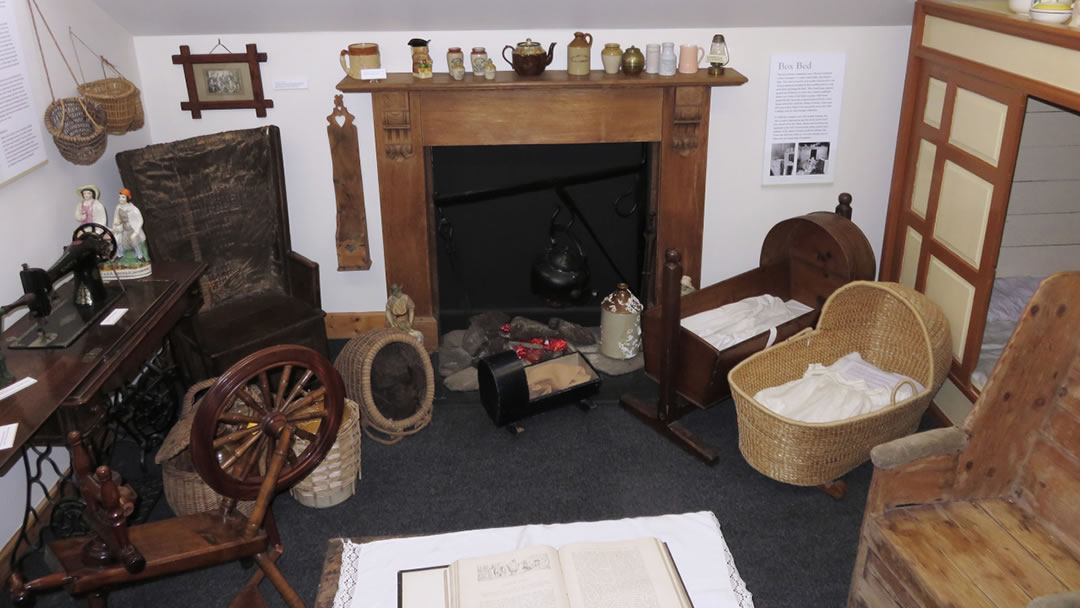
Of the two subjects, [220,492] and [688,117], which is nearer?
[220,492]

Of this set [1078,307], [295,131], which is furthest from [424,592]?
[295,131]

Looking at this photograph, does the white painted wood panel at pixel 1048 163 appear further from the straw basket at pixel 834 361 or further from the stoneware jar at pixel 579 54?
the stoneware jar at pixel 579 54

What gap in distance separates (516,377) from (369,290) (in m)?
1.21

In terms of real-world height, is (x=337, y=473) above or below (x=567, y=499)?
above

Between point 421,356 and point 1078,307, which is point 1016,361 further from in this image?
point 421,356

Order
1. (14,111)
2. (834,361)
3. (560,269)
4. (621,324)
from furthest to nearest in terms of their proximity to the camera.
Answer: (560,269)
(621,324)
(834,361)
(14,111)

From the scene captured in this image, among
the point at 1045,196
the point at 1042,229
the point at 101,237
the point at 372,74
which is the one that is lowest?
the point at 1042,229

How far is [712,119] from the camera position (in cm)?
397

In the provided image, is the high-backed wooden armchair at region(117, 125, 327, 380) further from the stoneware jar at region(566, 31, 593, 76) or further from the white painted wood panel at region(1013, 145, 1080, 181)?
the white painted wood panel at region(1013, 145, 1080, 181)

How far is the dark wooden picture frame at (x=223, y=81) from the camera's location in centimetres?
378

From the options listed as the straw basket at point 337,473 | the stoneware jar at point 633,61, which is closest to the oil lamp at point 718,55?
the stoneware jar at point 633,61

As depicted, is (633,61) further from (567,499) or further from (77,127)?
(77,127)

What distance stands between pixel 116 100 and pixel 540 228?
1953mm

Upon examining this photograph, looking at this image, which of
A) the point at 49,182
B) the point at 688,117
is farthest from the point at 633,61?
the point at 49,182
